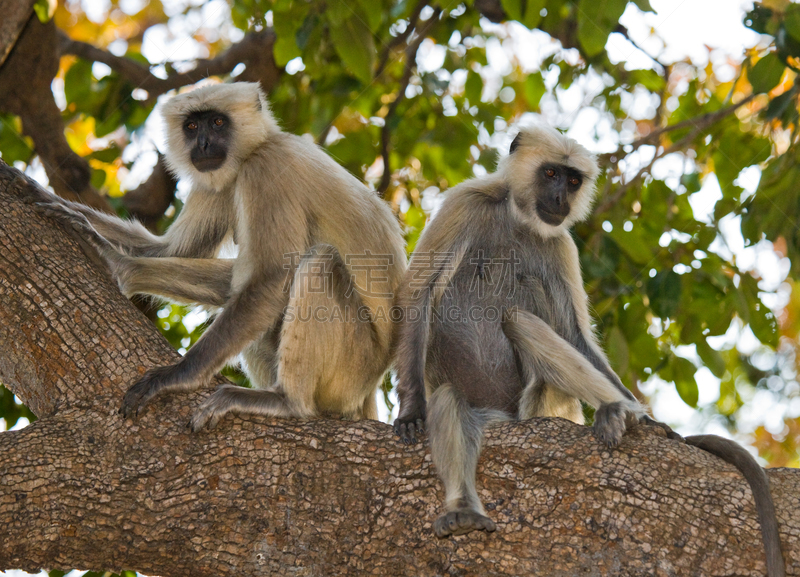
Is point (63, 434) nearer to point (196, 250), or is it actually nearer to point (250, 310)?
point (250, 310)

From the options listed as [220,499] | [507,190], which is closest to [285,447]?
[220,499]

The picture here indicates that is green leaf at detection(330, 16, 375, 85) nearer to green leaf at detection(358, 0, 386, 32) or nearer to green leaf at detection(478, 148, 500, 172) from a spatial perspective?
green leaf at detection(358, 0, 386, 32)

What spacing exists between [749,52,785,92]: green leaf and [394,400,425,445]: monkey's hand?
2.76 meters

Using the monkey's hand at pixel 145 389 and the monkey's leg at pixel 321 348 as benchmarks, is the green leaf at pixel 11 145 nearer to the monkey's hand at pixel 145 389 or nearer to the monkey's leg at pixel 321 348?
the monkey's leg at pixel 321 348

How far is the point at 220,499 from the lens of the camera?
286 cm

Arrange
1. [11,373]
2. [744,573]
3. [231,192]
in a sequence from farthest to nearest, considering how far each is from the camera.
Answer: [231,192] < [11,373] < [744,573]

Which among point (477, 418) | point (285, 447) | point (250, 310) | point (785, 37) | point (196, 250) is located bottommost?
point (285, 447)

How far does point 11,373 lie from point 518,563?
2248mm

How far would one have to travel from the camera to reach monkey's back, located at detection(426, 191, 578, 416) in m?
4.27

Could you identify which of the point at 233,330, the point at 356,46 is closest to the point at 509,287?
the point at 233,330

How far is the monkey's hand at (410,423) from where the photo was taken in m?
3.16

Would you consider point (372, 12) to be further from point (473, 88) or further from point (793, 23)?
point (793, 23)

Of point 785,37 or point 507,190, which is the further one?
point 507,190

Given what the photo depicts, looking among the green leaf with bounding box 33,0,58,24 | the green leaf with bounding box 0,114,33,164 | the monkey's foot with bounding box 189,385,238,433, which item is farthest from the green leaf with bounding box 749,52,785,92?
the green leaf with bounding box 0,114,33,164
